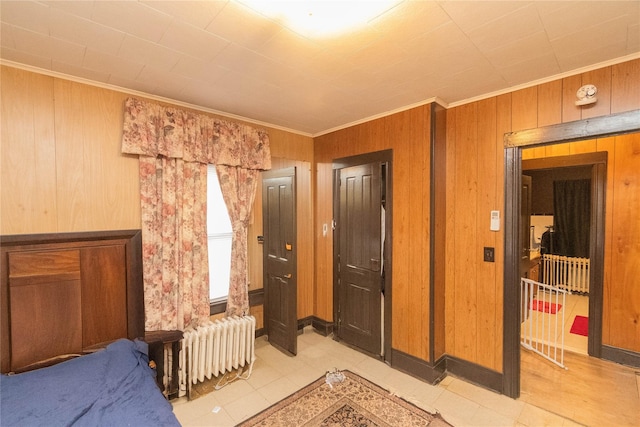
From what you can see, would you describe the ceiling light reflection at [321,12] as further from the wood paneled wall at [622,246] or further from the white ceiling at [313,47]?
the wood paneled wall at [622,246]

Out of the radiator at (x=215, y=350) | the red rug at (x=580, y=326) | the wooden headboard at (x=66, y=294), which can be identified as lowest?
the red rug at (x=580, y=326)

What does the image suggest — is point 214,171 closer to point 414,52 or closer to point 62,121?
point 62,121

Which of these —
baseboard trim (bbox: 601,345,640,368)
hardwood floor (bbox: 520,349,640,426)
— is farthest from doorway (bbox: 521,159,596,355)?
hardwood floor (bbox: 520,349,640,426)

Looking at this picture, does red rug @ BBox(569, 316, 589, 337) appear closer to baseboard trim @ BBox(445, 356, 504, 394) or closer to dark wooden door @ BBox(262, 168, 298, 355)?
baseboard trim @ BBox(445, 356, 504, 394)

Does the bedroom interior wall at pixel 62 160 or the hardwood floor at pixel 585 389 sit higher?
the bedroom interior wall at pixel 62 160

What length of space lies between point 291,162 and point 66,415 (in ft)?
10.5

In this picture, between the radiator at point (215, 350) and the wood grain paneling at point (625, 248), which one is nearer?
the radiator at point (215, 350)

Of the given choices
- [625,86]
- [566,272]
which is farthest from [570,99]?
[566,272]

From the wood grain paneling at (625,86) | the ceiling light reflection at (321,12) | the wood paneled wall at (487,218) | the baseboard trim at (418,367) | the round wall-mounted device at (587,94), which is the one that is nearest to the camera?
the ceiling light reflection at (321,12)

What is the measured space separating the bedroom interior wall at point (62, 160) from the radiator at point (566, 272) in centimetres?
702

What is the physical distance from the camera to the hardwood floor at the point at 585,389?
7.17 feet

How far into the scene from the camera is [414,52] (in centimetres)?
183

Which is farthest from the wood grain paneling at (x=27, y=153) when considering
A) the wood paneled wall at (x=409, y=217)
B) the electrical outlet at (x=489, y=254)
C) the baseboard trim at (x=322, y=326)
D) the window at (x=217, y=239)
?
the electrical outlet at (x=489, y=254)

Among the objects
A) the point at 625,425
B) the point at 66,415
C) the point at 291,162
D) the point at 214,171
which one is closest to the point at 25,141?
the point at 214,171
